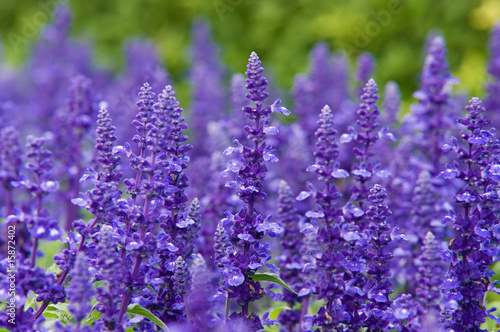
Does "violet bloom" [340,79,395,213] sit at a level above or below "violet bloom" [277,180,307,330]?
above

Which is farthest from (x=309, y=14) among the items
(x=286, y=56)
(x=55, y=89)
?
(x=55, y=89)

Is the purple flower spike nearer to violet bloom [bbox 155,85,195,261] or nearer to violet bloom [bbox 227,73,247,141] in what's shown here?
violet bloom [bbox 155,85,195,261]

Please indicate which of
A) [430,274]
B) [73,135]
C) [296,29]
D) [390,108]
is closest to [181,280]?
[430,274]

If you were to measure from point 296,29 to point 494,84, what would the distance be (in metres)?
6.43

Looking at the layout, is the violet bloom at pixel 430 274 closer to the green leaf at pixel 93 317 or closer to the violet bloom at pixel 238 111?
the green leaf at pixel 93 317

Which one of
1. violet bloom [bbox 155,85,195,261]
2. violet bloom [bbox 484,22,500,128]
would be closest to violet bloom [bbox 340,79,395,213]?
violet bloom [bbox 155,85,195,261]

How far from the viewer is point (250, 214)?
4.16 metres

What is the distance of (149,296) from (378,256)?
4.66ft

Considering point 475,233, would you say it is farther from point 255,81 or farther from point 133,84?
point 133,84

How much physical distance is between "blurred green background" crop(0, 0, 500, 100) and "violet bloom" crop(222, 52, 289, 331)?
23.4 ft

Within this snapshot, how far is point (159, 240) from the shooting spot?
3994 mm

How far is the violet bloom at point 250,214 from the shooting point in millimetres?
4055

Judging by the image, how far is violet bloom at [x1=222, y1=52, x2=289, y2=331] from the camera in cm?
405

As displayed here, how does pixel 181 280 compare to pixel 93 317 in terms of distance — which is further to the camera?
pixel 93 317
